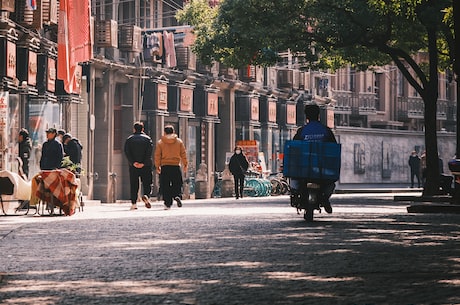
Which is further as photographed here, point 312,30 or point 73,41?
point 312,30

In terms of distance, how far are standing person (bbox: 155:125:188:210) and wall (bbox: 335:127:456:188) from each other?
44595 millimetres

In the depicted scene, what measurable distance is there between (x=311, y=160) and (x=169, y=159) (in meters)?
8.53

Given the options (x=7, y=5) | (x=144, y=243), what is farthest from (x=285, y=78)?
(x=144, y=243)

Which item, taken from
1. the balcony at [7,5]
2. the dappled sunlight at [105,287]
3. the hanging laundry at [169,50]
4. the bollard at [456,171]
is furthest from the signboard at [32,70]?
the dappled sunlight at [105,287]

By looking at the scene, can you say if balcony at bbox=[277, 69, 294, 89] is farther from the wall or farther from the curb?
the curb

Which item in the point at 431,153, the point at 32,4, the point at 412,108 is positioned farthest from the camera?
the point at 412,108

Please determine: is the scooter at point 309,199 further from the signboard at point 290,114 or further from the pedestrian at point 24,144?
the signboard at point 290,114

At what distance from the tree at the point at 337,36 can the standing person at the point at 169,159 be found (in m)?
7.91

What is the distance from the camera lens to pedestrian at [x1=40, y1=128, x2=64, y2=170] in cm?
2692

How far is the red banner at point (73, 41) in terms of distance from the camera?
1507 inches

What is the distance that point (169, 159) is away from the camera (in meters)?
28.5

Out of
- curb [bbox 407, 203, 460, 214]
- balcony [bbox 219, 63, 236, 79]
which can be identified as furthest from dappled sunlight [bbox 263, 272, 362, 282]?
balcony [bbox 219, 63, 236, 79]

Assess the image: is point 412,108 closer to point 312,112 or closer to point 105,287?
point 312,112

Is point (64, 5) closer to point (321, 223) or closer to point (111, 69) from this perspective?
point (111, 69)
